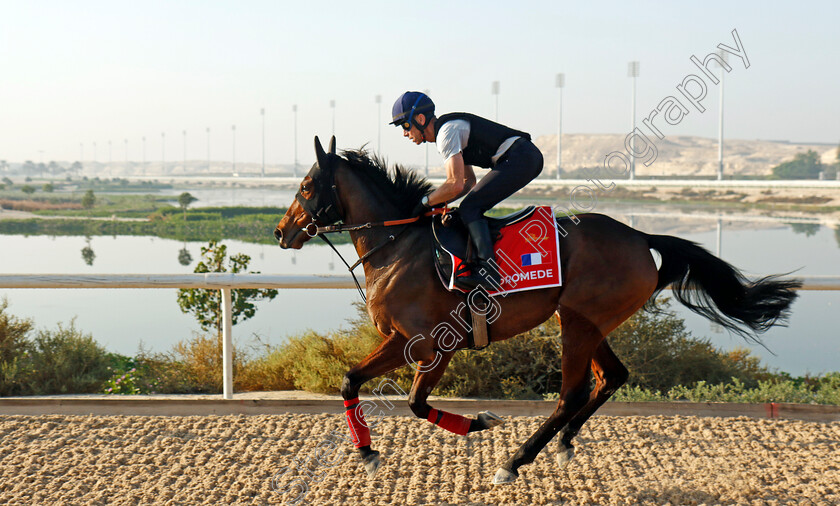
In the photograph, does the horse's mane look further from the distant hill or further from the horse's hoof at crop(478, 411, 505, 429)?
the distant hill

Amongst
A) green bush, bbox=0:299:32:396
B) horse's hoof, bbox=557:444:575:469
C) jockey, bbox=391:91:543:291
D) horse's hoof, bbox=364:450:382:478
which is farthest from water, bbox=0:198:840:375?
jockey, bbox=391:91:543:291

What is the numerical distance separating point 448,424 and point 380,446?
1.99 feet

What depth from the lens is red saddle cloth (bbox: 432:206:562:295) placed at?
349 centimetres

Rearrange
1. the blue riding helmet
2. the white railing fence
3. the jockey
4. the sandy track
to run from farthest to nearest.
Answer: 1. the white railing fence
2. the blue riding helmet
3. the jockey
4. the sandy track

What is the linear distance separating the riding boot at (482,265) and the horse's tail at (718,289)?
1.03 meters

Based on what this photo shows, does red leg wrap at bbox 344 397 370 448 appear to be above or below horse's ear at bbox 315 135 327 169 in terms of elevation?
below

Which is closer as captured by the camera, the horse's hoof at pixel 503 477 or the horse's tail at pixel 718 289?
the horse's hoof at pixel 503 477

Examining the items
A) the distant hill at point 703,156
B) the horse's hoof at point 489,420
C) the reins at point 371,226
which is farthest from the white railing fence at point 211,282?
the distant hill at point 703,156

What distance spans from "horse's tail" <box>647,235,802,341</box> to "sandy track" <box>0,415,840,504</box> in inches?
31.2

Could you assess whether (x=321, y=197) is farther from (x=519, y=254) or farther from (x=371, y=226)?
(x=519, y=254)

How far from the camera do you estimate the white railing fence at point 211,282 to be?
4.89 meters

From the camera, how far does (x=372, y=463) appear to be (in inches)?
137

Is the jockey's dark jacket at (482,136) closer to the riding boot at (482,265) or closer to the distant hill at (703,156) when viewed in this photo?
the riding boot at (482,265)

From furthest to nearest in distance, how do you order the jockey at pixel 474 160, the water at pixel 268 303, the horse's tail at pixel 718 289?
the water at pixel 268 303, the horse's tail at pixel 718 289, the jockey at pixel 474 160
